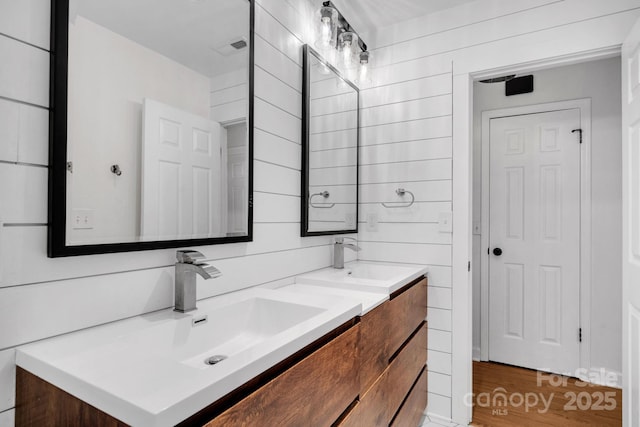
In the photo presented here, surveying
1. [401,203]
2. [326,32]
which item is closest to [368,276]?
[401,203]

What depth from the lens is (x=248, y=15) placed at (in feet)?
4.72

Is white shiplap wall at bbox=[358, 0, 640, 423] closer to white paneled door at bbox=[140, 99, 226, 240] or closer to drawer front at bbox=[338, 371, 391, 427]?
drawer front at bbox=[338, 371, 391, 427]

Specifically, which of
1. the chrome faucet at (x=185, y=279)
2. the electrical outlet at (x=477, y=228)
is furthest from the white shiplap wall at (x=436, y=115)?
the chrome faucet at (x=185, y=279)

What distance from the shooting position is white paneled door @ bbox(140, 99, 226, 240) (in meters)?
1.06

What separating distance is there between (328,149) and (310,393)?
1.40 metres

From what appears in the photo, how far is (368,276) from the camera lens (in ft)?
7.07

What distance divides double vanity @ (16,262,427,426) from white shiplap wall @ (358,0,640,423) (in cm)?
55

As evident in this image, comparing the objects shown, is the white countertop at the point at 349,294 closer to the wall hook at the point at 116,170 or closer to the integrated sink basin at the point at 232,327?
the integrated sink basin at the point at 232,327

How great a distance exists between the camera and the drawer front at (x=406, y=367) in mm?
1543

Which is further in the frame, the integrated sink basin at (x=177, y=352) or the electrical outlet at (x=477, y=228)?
the electrical outlet at (x=477, y=228)

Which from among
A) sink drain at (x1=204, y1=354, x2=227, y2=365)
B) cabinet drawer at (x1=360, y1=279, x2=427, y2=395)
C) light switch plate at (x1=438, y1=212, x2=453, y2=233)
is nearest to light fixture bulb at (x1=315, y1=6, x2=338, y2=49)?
light switch plate at (x1=438, y1=212, x2=453, y2=233)

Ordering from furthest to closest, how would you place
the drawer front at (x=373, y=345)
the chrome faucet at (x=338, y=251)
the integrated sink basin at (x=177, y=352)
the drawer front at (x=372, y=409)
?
the chrome faucet at (x=338, y=251), the drawer front at (x=373, y=345), the drawer front at (x=372, y=409), the integrated sink basin at (x=177, y=352)

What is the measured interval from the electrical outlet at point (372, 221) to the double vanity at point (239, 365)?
2.25 ft

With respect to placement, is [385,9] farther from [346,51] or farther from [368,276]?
[368,276]
